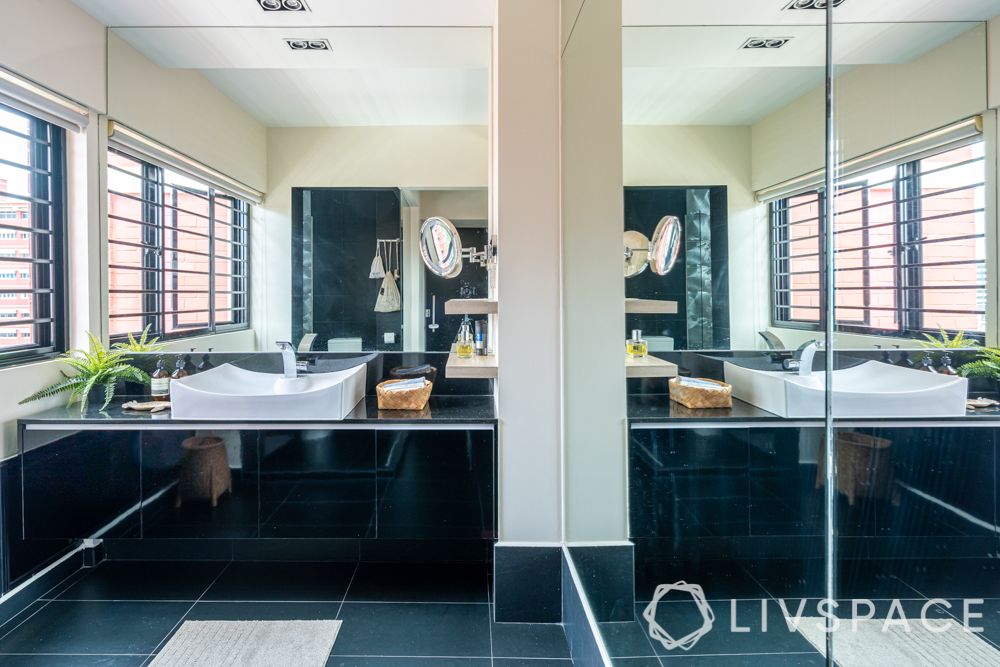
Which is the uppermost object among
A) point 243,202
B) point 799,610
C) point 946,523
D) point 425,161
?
point 425,161

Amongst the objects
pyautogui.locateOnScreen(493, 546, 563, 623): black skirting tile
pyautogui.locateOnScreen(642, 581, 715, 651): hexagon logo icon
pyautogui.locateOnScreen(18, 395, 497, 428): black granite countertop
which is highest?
pyautogui.locateOnScreen(18, 395, 497, 428): black granite countertop

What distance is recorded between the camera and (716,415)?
1.23 meters

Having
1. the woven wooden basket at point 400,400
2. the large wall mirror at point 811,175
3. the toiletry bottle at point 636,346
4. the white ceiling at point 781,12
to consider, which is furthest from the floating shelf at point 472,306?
the white ceiling at point 781,12

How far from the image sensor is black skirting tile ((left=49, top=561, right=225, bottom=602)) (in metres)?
2.07

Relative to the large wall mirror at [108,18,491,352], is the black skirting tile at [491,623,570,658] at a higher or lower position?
lower

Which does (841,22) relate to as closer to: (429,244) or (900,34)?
(900,34)

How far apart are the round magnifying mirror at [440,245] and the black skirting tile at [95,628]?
1698 millimetres

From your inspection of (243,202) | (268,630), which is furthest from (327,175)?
(268,630)

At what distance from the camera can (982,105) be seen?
452 mm

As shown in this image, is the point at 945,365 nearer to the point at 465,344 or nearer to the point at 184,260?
the point at 465,344

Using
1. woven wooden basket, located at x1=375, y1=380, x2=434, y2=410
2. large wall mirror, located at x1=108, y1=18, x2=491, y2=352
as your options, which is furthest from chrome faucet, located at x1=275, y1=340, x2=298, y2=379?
woven wooden basket, located at x1=375, y1=380, x2=434, y2=410

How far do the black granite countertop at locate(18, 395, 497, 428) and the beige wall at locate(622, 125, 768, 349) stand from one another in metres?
1.05

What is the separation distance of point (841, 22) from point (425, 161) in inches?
77.3

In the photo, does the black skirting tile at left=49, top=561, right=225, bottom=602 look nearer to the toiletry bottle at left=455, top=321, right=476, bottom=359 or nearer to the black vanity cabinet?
A: the black vanity cabinet
